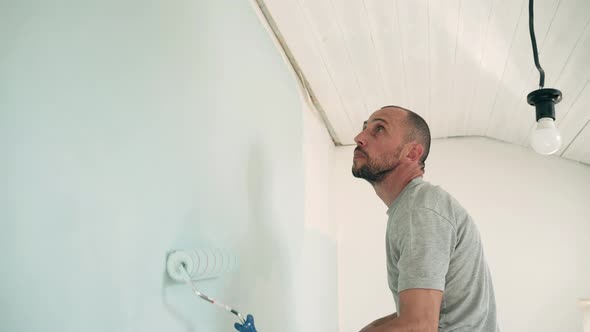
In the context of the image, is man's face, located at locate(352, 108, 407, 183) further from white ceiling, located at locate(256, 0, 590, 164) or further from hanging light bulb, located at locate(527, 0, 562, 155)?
white ceiling, located at locate(256, 0, 590, 164)

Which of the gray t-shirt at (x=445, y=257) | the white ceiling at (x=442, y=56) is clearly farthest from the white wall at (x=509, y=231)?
the gray t-shirt at (x=445, y=257)

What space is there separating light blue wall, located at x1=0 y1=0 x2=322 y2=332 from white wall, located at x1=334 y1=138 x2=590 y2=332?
146cm

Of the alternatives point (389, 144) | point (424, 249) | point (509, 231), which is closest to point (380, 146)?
point (389, 144)

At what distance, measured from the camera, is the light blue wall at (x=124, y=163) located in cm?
57

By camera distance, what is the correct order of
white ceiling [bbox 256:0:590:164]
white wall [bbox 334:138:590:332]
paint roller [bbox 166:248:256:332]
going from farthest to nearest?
white wall [bbox 334:138:590:332] < white ceiling [bbox 256:0:590:164] < paint roller [bbox 166:248:256:332]

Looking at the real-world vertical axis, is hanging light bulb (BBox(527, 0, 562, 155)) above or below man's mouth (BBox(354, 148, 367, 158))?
above

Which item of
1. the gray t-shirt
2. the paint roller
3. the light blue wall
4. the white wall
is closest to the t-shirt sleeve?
the gray t-shirt

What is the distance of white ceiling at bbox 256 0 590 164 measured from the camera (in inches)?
58.4

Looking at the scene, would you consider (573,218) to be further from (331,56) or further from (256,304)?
(256,304)

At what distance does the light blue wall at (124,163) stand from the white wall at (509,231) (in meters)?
1.46

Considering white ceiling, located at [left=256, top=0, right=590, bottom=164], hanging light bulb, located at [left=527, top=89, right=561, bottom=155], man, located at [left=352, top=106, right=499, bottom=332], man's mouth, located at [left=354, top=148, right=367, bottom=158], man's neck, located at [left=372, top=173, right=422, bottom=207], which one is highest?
white ceiling, located at [left=256, top=0, right=590, bottom=164]

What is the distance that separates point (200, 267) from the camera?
0.90 meters

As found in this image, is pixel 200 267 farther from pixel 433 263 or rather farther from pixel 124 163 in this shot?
pixel 433 263

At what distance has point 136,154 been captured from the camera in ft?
2.62
